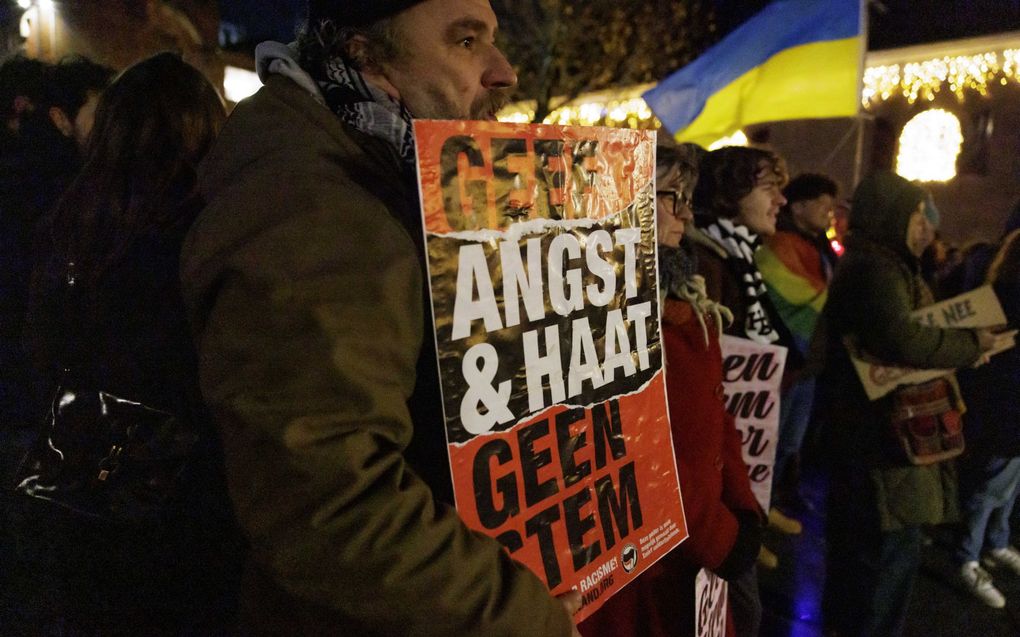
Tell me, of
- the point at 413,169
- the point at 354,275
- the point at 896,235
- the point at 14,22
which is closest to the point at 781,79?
the point at 896,235

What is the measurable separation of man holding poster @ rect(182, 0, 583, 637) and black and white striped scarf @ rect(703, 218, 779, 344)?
2.16 meters

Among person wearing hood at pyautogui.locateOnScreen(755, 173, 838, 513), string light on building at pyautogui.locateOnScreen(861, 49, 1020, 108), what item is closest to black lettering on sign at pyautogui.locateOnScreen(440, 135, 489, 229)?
person wearing hood at pyautogui.locateOnScreen(755, 173, 838, 513)

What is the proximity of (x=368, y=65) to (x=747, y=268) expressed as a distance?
7.31 ft

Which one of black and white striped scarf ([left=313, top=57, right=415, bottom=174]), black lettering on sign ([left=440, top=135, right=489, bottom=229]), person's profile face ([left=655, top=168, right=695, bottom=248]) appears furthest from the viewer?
person's profile face ([left=655, top=168, right=695, bottom=248])

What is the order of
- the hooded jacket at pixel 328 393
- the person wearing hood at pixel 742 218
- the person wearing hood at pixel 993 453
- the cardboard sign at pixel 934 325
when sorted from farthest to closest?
the person wearing hood at pixel 993 453 < the person wearing hood at pixel 742 218 < the cardboard sign at pixel 934 325 < the hooded jacket at pixel 328 393

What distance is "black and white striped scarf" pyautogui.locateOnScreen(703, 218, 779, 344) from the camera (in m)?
2.93

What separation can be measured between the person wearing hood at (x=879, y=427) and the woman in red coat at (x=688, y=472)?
1153 mm

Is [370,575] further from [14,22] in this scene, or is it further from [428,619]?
[14,22]

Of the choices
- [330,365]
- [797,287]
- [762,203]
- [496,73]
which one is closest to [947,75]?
[797,287]

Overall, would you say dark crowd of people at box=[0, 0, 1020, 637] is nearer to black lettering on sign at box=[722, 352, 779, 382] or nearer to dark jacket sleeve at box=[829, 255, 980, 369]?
dark jacket sleeve at box=[829, 255, 980, 369]

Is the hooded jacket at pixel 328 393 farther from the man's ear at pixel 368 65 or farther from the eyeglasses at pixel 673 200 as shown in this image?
the eyeglasses at pixel 673 200

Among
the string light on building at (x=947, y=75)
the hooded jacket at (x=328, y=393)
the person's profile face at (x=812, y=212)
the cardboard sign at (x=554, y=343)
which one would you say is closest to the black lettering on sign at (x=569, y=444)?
the cardboard sign at (x=554, y=343)

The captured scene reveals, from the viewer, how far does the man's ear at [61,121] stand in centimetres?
255

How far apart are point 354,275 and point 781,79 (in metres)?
3.83
